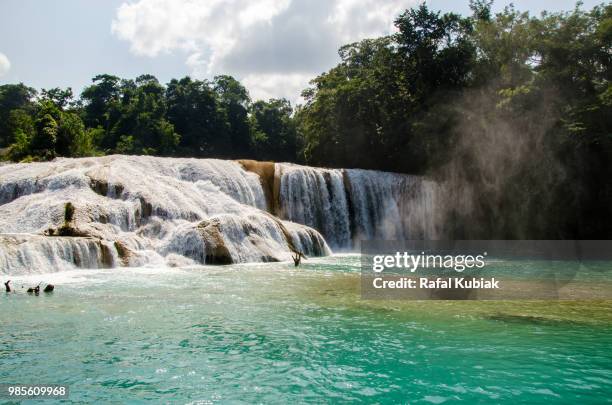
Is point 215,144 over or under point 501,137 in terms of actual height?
over

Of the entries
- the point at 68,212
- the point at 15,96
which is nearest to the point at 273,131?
the point at 15,96

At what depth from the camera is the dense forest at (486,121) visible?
93.2 ft

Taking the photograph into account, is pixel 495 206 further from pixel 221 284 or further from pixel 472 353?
pixel 472 353

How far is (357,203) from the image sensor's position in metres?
31.1

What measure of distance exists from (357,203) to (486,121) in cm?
901

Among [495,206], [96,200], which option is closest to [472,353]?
[96,200]

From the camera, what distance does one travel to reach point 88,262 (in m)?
16.9

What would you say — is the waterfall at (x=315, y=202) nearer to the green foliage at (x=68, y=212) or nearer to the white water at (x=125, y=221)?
the white water at (x=125, y=221)

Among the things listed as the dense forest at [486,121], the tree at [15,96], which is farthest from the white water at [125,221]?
the tree at [15,96]

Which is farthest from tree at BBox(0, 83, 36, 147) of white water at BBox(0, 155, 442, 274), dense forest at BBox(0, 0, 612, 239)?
white water at BBox(0, 155, 442, 274)

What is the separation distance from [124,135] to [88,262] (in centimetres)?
4182

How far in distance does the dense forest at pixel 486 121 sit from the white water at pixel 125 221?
13.2 metres

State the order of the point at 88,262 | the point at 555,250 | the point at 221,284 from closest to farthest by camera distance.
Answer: the point at 221,284 → the point at 88,262 → the point at 555,250

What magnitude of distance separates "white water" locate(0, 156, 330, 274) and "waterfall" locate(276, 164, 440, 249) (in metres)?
5.22
